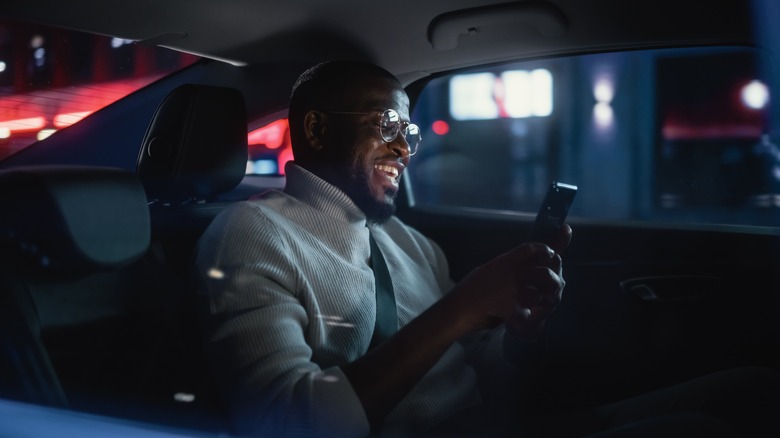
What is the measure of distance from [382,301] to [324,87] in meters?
0.55

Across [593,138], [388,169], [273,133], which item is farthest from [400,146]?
[593,138]

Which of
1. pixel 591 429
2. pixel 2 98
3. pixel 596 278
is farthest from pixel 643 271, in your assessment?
pixel 2 98

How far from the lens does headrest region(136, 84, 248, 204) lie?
2.01m

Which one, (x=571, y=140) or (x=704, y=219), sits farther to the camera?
(x=571, y=140)

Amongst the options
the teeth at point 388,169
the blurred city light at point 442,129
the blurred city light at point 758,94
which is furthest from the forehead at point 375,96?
the blurred city light at point 442,129

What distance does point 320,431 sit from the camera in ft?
4.42

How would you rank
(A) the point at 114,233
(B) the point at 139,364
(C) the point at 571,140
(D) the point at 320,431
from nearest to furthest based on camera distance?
(D) the point at 320,431 → (A) the point at 114,233 → (B) the point at 139,364 → (C) the point at 571,140

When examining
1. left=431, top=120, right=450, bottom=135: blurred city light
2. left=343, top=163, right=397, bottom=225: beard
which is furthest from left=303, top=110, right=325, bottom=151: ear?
left=431, top=120, right=450, bottom=135: blurred city light

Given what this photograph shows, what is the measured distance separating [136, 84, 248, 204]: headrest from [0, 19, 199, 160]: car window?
0.61 ft

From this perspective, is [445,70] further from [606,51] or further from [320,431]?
[320,431]

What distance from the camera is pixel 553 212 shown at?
6.01ft

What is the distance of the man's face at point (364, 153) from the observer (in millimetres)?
1845

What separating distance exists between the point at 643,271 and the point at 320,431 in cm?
166

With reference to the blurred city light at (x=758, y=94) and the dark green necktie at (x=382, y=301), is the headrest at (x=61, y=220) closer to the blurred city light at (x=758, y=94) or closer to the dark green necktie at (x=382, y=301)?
the dark green necktie at (x=382, y=301)
